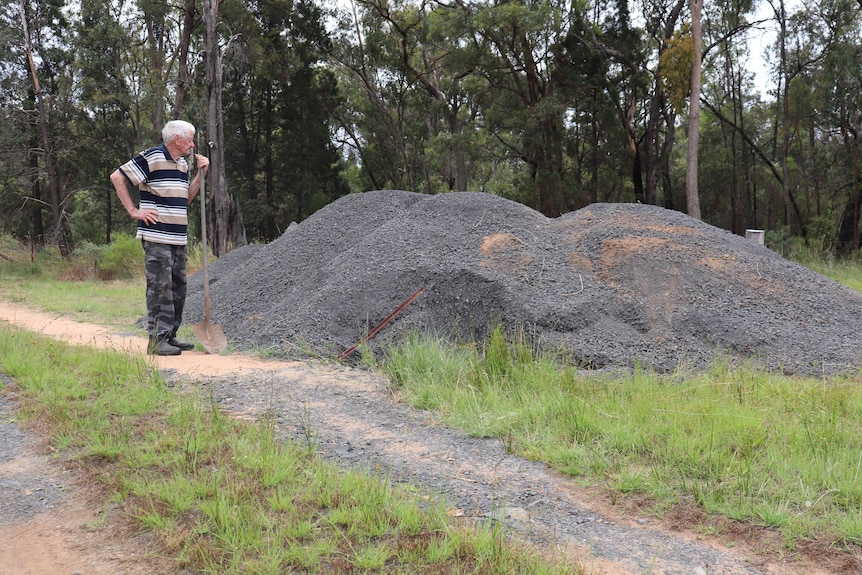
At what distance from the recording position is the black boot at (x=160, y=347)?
5172 mm

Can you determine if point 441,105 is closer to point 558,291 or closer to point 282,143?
point 282,143

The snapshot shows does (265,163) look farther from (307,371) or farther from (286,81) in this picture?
(307,371)

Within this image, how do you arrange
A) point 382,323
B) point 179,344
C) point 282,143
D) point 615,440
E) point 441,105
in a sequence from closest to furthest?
1. point 615,440
2. point 179,344
3. point 382,323
4. point 441,105
5. point 282,143

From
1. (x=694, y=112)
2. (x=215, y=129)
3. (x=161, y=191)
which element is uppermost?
(x=694, y=112)

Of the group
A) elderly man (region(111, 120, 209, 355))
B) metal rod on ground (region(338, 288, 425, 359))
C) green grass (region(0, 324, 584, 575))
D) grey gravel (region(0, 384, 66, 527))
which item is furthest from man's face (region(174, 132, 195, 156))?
grey gravel (region(0, 384, 66, 527))

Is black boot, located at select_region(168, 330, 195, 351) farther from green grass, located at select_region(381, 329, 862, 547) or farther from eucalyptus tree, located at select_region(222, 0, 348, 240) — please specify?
eucalyptus tree, located at select_region(222, 0, 348, 240)

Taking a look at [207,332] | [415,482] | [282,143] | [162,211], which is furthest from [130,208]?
[282,143]

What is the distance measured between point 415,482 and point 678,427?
137 cm

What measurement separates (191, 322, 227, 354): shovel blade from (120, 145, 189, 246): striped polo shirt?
2.79 feet

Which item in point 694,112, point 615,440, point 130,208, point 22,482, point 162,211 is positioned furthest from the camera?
point 694,112

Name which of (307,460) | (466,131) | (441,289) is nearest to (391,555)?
(307,460)

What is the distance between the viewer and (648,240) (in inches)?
261

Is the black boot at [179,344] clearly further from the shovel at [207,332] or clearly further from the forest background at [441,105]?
the forest background at [441,105]

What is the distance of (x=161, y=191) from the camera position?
17.0ft
